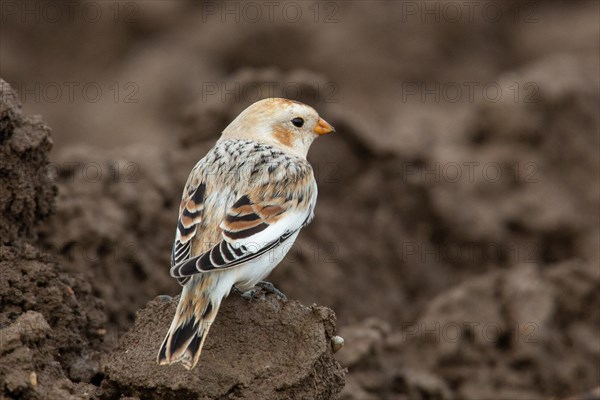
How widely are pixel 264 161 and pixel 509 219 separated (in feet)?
12.1

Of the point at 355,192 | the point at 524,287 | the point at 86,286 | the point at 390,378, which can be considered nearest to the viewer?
the point at 86,286

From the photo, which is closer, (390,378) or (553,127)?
(390,378)

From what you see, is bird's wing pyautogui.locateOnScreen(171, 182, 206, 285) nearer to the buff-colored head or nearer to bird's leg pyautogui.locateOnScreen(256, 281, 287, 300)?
bird's leg pyautogui.locateOnScreen(256, 281, 287, 300)

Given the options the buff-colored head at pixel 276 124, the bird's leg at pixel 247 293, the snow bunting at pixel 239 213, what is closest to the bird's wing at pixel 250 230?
the snow bunting at pixel 239 213

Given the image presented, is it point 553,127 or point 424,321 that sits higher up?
point 553,127

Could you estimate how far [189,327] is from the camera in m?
4.76

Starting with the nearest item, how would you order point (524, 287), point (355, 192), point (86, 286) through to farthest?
point (86, 286) < point (524, 287) < point (355, 192)

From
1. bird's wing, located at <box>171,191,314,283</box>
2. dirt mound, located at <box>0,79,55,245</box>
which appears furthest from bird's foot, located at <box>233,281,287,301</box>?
dirt mound, located at <box>0,79,55,245</box>

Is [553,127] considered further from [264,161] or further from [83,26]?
[83,26]

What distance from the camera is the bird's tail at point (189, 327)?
4.64 meters

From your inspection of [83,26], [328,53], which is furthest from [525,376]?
[83,26]

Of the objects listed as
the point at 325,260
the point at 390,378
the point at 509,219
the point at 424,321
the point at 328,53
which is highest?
the point at 328,53

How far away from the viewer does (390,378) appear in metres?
6.82

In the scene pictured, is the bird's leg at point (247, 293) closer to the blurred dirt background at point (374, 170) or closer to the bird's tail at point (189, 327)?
the bird's tail at point (189, 327)
